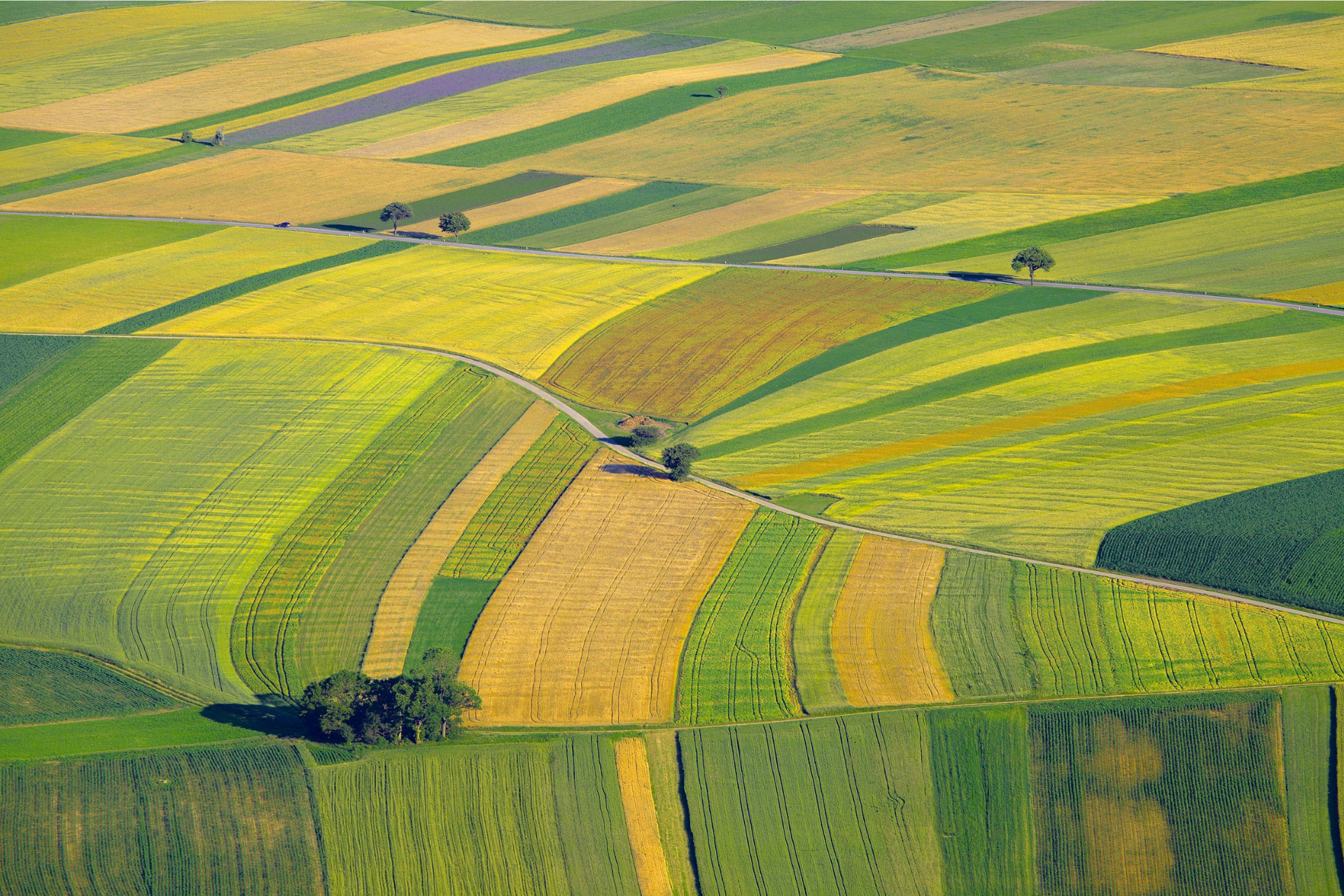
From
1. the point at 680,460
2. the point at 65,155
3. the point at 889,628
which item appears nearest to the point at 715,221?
the point at 680,460

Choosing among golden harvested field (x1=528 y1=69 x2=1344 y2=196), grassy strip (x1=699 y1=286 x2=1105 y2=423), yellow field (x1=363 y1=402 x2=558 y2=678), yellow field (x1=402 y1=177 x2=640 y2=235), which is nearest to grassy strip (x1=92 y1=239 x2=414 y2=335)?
yellow field (x1=402 y1=177 x2=640 y2=235)

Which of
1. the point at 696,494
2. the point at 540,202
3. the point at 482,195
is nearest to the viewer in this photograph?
the point at 696,494

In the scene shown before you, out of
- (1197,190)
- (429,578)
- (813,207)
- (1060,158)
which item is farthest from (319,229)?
(1197,190)

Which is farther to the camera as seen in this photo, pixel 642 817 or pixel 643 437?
pixel 643 437

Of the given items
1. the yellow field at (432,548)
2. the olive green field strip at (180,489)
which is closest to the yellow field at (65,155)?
the olive green field strip at (180,489)

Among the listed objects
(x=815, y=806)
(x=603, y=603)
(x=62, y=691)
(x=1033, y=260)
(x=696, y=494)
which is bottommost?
(x=815, y=806)

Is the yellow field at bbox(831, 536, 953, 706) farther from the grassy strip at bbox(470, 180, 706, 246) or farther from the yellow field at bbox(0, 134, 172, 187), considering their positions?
the yellow field at bbox(0, 134, 172, 187)

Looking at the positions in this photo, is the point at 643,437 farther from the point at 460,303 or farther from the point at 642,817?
the point at 642,817

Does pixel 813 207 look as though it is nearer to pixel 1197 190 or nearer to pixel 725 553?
pixel 1197 190
